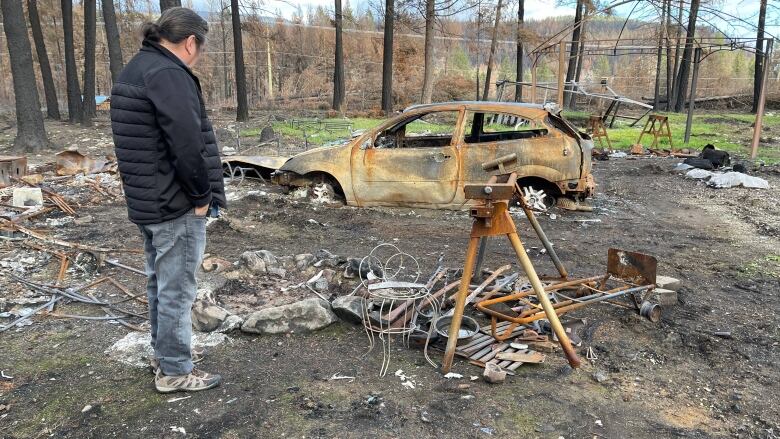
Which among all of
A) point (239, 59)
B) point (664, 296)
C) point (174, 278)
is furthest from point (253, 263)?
point (239, 59)

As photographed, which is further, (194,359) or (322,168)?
(322,168)

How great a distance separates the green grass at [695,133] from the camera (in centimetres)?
1548

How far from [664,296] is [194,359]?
3.74 m

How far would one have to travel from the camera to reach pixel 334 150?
25.9 ft

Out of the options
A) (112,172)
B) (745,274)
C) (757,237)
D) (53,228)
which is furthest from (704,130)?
(53,228)

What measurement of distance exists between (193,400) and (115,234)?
13.5 feet

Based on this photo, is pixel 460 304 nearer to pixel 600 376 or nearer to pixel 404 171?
pixel 600 376

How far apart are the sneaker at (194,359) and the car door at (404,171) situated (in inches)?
168

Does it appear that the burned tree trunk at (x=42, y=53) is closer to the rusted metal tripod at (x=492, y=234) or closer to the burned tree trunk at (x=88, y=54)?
the burned tree trunk at (x=88, y=54)

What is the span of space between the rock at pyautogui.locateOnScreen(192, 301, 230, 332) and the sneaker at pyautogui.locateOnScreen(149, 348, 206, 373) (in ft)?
1.02

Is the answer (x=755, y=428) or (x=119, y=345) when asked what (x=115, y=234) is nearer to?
(x=119, y=345)

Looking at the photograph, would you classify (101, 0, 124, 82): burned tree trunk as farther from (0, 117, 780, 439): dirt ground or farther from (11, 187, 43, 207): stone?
(0, 117, 780, 439): dirt ground

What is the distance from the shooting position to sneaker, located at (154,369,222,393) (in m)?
3.22

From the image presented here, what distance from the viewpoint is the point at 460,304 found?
343cm
